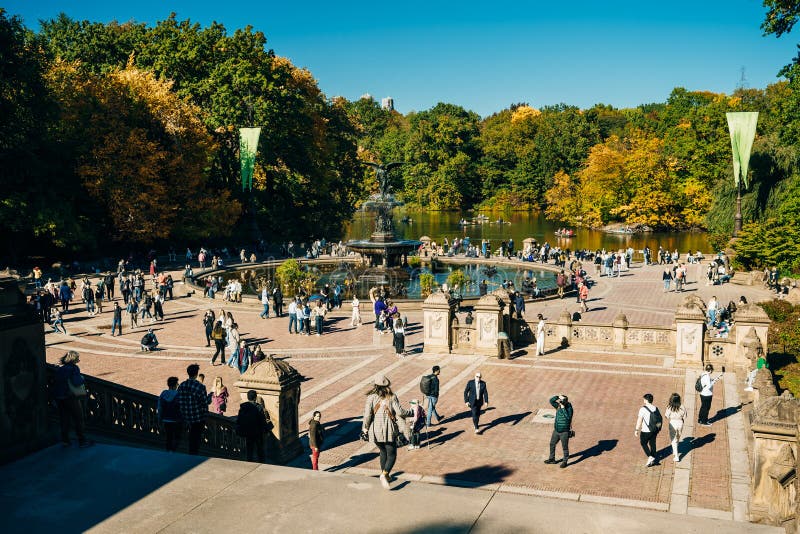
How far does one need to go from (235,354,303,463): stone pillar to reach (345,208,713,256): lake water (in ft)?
172

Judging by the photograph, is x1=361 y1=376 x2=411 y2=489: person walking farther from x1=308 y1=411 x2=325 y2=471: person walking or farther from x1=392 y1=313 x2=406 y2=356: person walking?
x1=392 y1=313 x2=406 y2=356: person walking

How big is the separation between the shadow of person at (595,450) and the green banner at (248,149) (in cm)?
3739

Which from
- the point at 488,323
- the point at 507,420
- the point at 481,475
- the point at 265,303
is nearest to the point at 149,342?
the point at 265,303

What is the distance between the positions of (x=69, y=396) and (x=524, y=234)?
2814 inches

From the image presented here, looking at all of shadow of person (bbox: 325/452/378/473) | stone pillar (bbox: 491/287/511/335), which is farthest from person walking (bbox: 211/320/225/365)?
shadow of person (bbox: 325/452/378/473)

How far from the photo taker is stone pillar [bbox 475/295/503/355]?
21.2 m

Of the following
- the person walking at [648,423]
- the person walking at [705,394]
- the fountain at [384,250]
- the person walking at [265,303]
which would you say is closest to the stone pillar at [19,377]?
the person walking at [648,423]

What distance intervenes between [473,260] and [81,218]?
25.8m

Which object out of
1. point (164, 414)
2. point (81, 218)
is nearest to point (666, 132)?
point (81, 218)

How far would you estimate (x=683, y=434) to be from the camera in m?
14.1

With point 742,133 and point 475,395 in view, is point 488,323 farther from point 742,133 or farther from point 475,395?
point 742,133

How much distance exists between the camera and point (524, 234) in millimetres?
78000

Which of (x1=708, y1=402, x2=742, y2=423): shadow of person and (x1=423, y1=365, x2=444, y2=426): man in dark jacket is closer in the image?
(x1=423, y1=365, x2=444, y2=426): man in dark jacket

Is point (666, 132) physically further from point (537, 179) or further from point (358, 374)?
point (358, 374)
